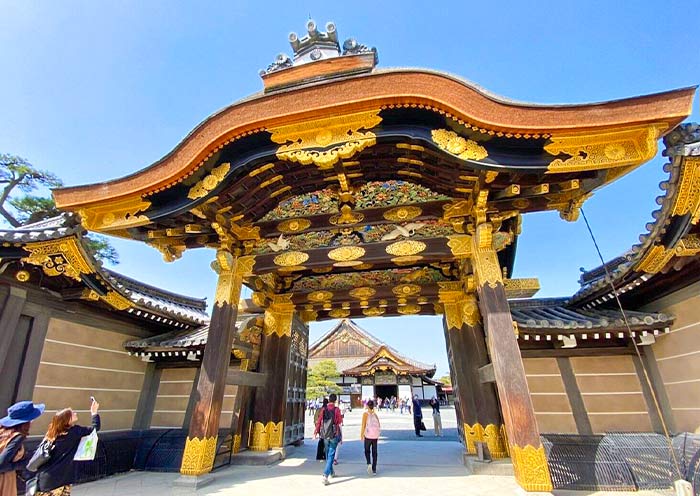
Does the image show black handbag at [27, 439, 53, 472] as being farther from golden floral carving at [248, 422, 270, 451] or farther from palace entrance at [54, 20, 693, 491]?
golden floral carving at [248, 422, 270, 451]

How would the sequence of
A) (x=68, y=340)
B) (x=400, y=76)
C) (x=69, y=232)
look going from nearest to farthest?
(x=400, y=76) < (x=69, y=232) < (x=68, y=340)

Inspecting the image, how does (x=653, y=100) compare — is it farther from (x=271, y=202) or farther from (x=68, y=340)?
(x=68, y=340)

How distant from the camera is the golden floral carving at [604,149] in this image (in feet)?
13.0

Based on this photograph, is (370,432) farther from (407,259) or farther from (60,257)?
(60,257)

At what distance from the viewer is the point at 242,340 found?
7375 mm

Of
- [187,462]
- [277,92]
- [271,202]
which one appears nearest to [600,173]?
[277,92]

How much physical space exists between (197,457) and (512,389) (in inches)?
177

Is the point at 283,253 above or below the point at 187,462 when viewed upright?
above

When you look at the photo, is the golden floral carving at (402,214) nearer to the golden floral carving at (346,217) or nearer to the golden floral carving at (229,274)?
Answer: the golden floral carving at (346,217)

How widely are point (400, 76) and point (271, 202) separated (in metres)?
2.92

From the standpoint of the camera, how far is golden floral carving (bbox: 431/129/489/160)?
4359 millimetres

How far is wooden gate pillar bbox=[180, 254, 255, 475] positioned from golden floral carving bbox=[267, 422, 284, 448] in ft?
6.54

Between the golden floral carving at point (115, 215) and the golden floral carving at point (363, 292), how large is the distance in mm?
4414

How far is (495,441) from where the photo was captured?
5.98 m
